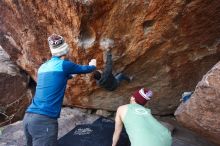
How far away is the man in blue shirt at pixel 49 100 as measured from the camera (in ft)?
18.0

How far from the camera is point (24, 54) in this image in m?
7.56

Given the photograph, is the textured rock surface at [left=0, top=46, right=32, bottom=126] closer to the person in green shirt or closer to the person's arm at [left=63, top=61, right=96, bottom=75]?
the person's arm at [left=63, top=61, right=96, bottom=75]

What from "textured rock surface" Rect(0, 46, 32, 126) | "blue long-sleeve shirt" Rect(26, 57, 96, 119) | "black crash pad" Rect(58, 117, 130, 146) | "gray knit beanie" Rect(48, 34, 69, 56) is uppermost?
"gray knit beanie" Rect(48, 34, 69, 56)

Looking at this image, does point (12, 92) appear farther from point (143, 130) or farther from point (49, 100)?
point (143, 130)

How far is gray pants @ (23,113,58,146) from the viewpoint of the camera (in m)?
5.46

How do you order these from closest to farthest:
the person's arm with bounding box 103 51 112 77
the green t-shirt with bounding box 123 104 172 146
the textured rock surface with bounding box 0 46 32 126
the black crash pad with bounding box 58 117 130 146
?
the green t-shirt with bounding box 123 104 172 146
the person's arm with bounding box 103 51 112 77
the black crash pad with bounding box 58 117 130 146
the textured rock surface with bounding box 0 46 32 126

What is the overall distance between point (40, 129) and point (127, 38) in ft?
6.64

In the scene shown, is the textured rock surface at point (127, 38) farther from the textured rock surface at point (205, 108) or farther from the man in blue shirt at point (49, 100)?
the textured rock surface at point (205, 108)

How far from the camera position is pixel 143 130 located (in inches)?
196

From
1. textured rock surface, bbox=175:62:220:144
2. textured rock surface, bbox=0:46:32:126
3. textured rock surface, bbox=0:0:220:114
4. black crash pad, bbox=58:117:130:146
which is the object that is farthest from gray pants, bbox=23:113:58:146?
textured rock surface, bbox=0:46:32:126

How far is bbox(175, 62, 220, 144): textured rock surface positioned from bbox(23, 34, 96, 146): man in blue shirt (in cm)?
156

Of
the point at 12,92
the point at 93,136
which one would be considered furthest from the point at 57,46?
the point at 12,92

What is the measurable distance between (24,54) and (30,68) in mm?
282

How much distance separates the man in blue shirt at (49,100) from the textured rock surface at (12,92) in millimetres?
2377
